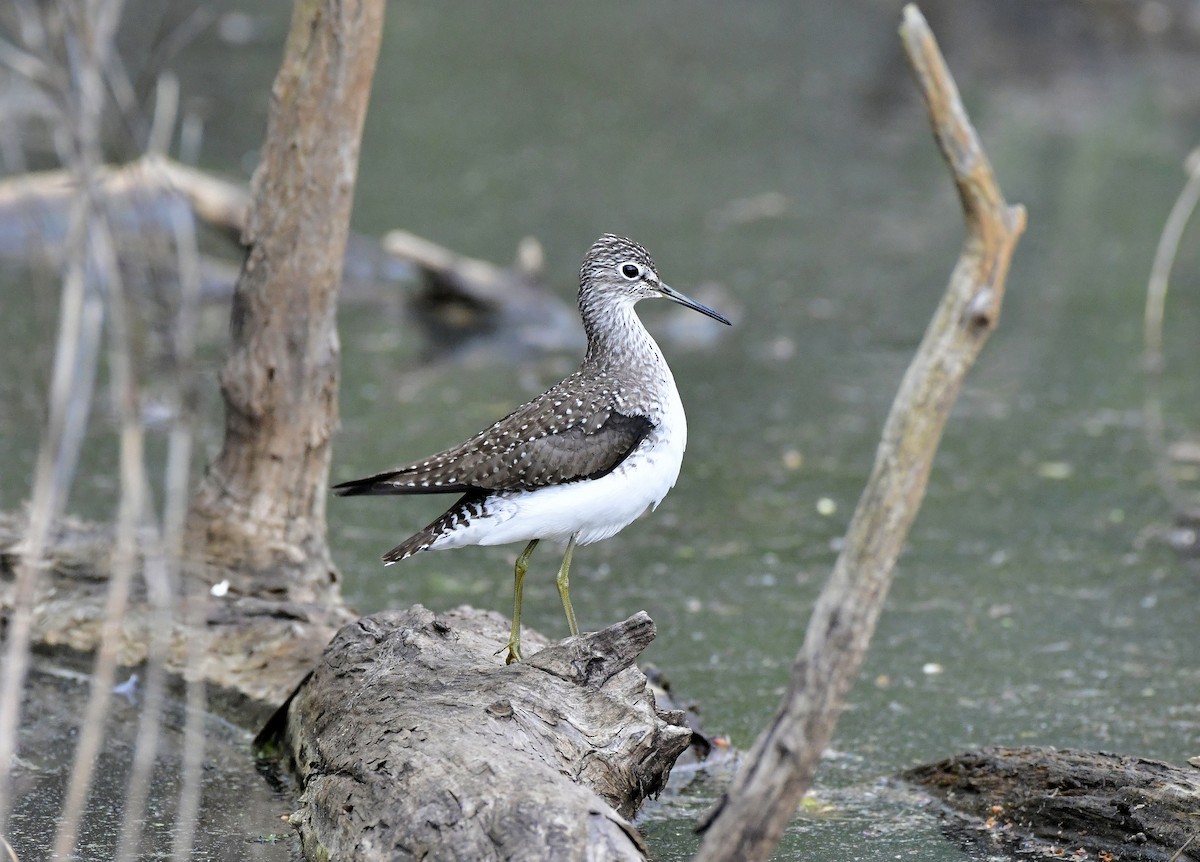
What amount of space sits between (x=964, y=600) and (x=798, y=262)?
6111 millimetres

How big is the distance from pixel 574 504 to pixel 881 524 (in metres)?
1.84

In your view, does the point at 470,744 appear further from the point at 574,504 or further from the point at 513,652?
the point at 574,504

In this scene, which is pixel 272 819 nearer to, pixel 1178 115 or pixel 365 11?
pixel 365 11

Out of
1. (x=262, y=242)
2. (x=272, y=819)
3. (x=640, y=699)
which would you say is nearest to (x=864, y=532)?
(x=640, y=699)

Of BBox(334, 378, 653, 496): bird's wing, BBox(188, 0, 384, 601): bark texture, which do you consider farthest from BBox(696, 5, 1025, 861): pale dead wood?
BBox(188, 0, 384, 601): bark texture

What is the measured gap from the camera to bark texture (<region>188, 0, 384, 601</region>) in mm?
5879

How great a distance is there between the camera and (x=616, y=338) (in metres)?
5.65

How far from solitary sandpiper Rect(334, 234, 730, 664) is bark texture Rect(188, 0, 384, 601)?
86 cm

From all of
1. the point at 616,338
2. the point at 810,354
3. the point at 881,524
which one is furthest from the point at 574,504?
the point at 810,354

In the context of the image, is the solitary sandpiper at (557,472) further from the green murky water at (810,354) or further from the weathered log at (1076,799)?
the weathered log at (1076,799)

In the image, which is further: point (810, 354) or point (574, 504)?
point (810, 354)

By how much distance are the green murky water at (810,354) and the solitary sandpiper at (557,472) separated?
1.12 m

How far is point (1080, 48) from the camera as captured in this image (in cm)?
2162

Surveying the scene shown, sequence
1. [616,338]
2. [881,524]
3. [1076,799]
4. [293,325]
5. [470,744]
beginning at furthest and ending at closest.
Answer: [293,325] → [616,338] → [1076,799] → [470,744] → [881,524]
